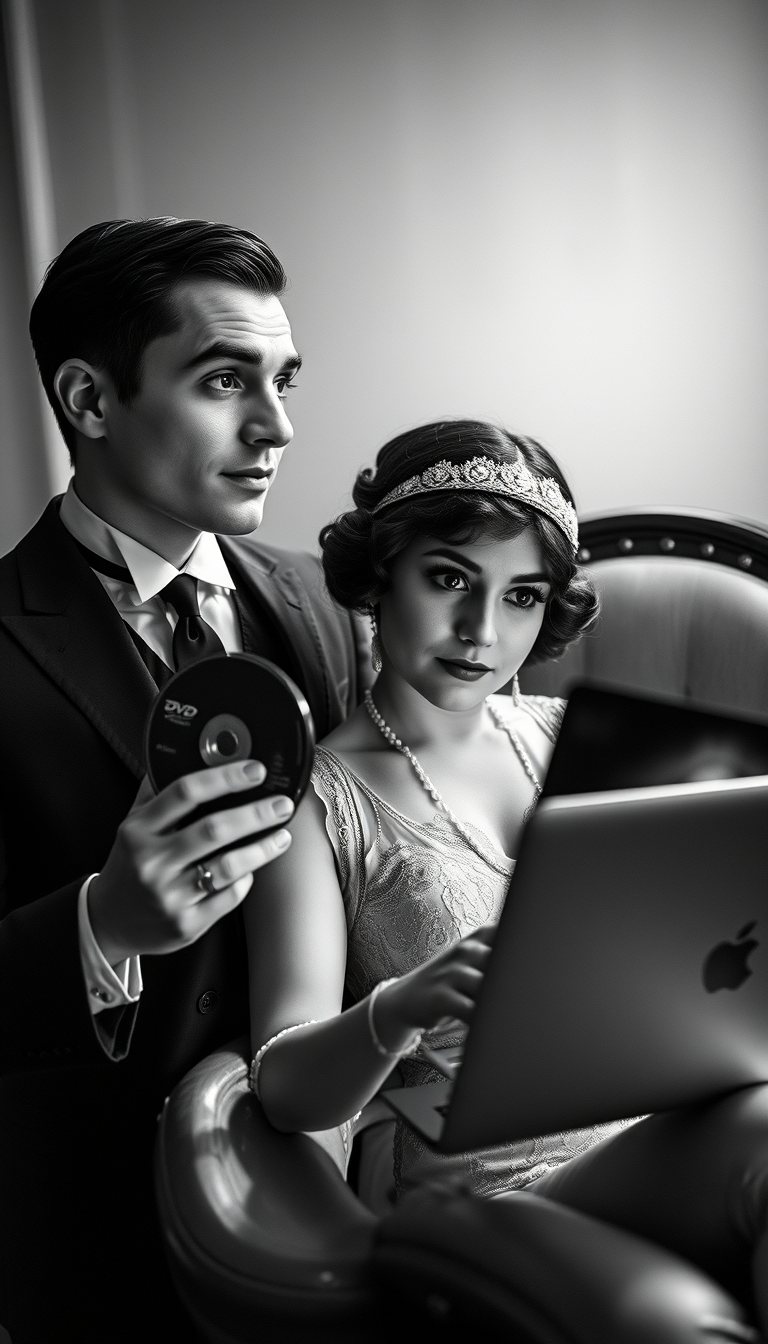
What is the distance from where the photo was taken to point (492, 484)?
1.59 metres

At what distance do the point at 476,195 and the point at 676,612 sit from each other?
45.1 inches

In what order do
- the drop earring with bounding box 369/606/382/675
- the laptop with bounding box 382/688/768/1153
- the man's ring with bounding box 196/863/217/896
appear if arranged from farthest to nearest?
1. the drop earring with bounding box 369/606/382/675
2. the man's ring with bounding box 196/863/217/896
3. the laptop with bounding box 382/688/768/1153

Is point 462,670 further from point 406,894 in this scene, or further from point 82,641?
point 82,641

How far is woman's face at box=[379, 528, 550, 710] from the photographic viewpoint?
5.23 feet

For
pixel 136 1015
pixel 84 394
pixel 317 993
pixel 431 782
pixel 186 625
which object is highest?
pixel 84 394

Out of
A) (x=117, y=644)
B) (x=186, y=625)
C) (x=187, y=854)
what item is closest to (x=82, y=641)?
(x=117, y=644)

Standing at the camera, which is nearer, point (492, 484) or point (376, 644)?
point (492, 484)

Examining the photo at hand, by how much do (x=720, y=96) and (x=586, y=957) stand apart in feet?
7.23

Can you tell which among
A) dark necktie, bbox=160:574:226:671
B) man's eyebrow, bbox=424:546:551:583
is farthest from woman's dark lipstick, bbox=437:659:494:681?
dark necktie, bbox=160:574:226:671

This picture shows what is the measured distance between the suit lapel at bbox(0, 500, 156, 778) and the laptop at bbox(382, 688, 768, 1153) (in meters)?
0.71

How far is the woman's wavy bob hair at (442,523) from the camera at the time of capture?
5.21 ft

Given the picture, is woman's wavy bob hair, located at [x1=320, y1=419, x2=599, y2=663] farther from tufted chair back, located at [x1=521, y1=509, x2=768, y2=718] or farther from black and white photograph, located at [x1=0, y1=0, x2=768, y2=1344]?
tufted chair back, located at [x1=521, y1=509, x2=768, y2=718]

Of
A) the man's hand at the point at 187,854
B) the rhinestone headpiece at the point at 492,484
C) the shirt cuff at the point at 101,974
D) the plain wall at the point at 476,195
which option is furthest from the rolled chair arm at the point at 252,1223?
the plain wall at the point at 476,195

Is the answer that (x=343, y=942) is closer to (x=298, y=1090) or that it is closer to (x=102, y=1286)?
(x=298, y=1090)
